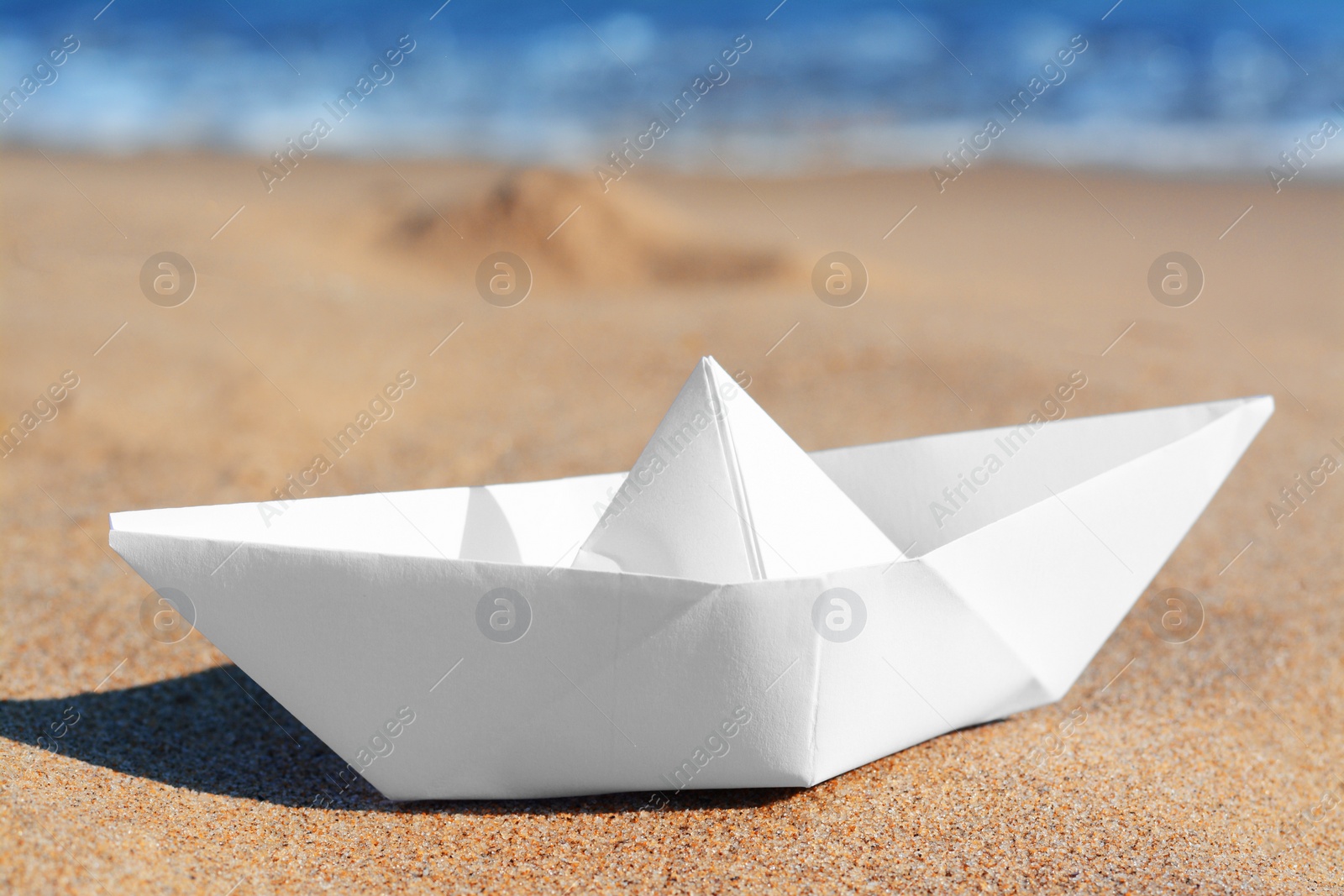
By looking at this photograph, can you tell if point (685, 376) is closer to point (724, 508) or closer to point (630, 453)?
point (630, 453)

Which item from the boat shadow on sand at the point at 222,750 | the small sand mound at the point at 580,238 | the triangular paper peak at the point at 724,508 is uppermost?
the small sand mound at the point at 580,238

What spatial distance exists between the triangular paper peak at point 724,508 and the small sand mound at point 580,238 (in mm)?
6369

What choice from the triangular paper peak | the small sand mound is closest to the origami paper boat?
the triangular paper peak

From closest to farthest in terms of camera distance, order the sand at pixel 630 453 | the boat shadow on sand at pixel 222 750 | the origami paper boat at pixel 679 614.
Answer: the origami paper boat at pixel 679 614 → the sand at pixel 630 453 → the boat shadow on sand at pixel 222 750

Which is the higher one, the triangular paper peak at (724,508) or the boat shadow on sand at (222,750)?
the triangular paper peak at (724,508)

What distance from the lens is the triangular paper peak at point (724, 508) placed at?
2.16 meters

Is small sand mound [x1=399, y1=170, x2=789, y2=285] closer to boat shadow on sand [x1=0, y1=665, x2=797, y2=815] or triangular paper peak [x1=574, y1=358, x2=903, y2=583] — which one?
boat shadow on sand [x1=0, y1=665, x2=797, y2=815]

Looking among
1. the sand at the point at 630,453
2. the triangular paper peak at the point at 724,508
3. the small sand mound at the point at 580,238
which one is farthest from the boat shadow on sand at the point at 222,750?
the small sand mound at the point at 580,238

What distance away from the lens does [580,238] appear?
9000mm

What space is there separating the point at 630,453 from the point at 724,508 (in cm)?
291

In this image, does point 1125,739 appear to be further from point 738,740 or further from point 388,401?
point 388,401

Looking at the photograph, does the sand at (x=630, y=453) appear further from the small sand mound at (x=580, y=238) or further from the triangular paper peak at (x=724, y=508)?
the triangular paper peak at (x=724, y=508)

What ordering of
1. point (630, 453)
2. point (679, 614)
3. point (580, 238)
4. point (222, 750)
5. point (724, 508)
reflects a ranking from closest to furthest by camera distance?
point (679, 614), point (724, 508), point (222, 750), point (630, 453), point (580, 238)

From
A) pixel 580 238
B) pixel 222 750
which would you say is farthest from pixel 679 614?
pixel 580 238
